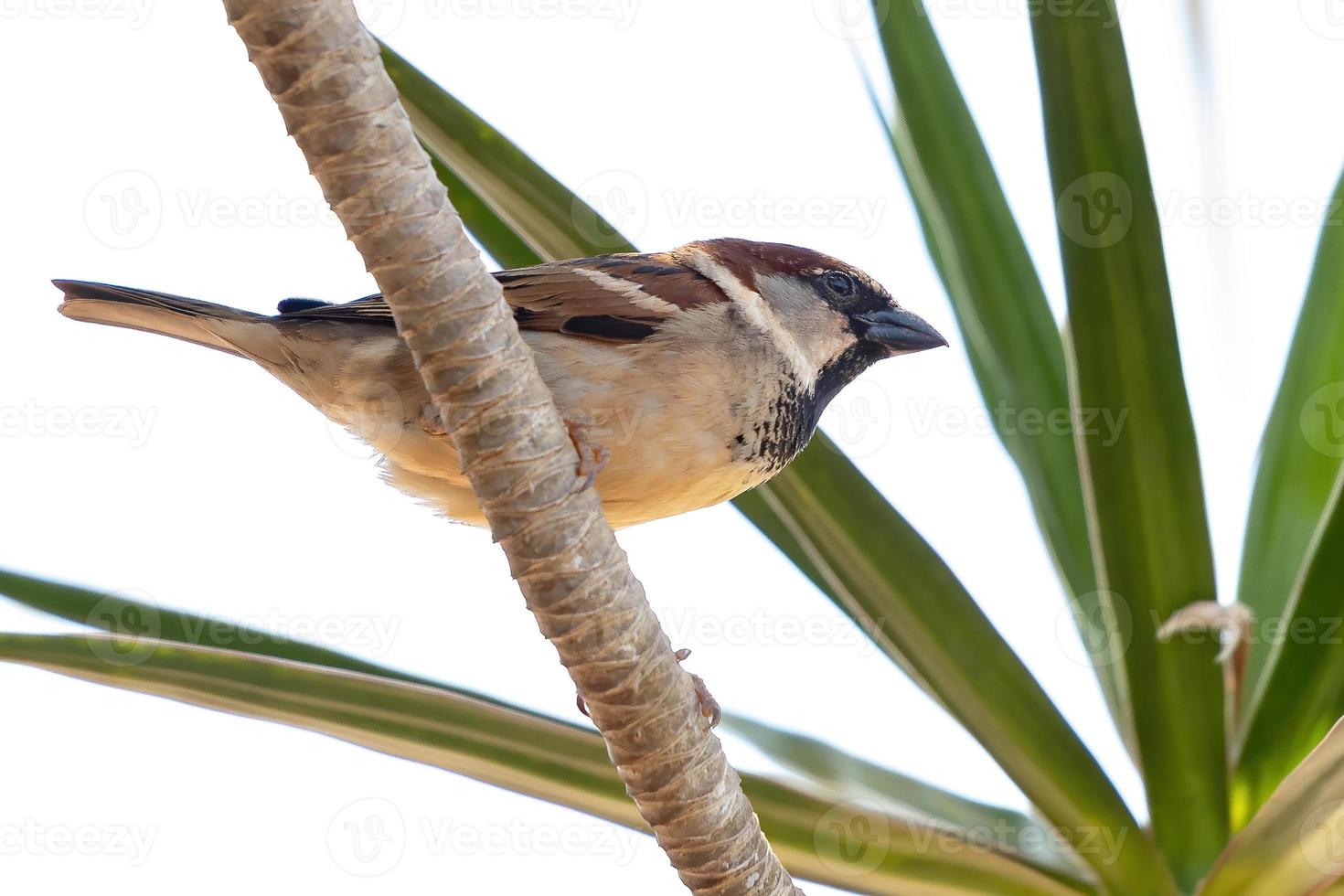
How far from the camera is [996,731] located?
62.2 inches

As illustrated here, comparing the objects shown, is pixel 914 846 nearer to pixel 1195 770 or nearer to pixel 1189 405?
pixel 1195 770

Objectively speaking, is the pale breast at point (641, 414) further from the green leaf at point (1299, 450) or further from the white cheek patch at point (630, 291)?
the green leaf at point (1299, 450)

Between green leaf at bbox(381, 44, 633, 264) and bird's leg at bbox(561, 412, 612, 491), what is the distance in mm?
360

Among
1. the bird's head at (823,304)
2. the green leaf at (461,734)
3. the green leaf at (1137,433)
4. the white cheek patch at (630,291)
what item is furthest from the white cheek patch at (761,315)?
the green leaf at (461,734)

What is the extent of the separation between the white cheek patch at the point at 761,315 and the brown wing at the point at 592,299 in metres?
0.04

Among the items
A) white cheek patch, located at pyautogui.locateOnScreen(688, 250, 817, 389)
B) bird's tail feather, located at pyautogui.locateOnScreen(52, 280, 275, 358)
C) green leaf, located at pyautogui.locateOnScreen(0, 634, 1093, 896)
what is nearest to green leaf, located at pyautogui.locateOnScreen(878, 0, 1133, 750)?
white cheek patch, located at pyautogui.locateOnScreen(688, 250, 817, 389)

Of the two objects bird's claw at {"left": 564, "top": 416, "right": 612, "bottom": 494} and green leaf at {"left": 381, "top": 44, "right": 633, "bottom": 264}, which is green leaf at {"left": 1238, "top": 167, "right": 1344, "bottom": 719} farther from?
green leaf at {"left": 381, "top": 44, "right": 633, "bottom": 264}

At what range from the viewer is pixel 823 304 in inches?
88.2

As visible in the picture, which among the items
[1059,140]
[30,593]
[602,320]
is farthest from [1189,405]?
[30,593]

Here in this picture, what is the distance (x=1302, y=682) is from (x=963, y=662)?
416 millimetres

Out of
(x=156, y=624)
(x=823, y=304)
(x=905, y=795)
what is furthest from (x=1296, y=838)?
(x=156, y=624)

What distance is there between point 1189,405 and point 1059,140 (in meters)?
0.36

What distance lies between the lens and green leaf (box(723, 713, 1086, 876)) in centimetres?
163

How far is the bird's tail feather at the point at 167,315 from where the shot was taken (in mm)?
2016
